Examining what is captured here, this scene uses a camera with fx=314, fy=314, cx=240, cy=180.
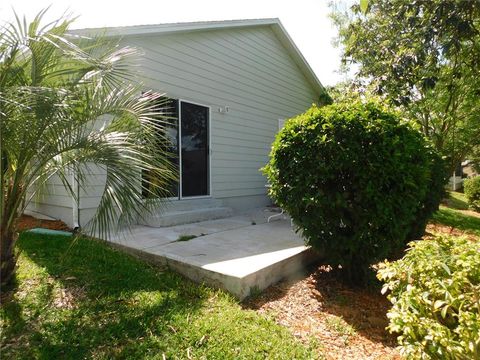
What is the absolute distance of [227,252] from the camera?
395 centimetres

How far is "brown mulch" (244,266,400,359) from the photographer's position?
8.08ft

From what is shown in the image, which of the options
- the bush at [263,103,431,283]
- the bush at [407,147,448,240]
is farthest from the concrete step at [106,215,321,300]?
the bush at [407,147,448,240]

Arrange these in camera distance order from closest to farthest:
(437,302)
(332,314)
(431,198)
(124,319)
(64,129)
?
1. (437,302)
2. (124,319)
3. (64,129)
4. (332,314)
5. (431,198)

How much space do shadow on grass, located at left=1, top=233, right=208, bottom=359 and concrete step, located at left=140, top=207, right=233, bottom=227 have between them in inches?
55.6

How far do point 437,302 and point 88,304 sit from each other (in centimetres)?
276

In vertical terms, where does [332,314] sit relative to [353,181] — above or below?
below

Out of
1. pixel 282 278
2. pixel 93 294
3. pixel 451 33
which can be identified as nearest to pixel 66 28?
pixel 93 294

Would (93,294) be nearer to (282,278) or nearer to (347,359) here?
(282,278)

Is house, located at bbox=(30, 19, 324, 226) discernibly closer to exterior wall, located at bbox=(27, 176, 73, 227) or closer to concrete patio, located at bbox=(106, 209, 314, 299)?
exterior wall, located at bbox=(27, 176, 73, 227)

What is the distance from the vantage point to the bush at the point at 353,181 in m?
3.18

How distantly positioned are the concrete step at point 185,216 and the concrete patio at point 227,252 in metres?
0.16

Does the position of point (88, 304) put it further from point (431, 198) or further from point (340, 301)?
point (431, 198)

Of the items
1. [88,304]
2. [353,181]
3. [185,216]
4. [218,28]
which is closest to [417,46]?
[353,181]

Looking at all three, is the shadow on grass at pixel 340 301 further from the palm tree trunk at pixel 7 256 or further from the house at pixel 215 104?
the house at pixel 215 104
